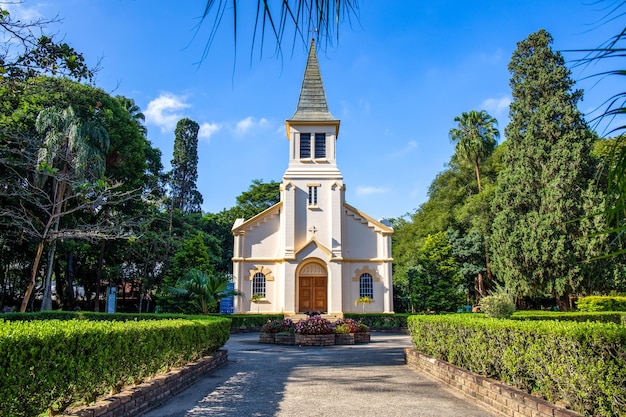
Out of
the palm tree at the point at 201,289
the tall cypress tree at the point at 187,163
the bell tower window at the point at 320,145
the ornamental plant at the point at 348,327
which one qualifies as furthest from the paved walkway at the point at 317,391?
the tall cypress tree at the point at 187,163

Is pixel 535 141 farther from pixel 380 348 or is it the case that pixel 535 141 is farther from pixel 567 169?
pixel 380 348

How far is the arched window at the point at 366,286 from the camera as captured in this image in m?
29.5

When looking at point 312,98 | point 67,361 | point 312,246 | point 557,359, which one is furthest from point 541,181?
point 67,361

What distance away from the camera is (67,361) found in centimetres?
532

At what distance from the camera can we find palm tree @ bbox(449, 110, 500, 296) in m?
37.5

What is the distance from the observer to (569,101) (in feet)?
91.8

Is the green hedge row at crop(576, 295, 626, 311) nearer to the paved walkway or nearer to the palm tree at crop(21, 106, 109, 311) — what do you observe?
the paved walkway

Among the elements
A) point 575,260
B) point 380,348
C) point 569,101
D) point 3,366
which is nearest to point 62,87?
point 3,366

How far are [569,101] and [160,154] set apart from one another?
29720 millimetres

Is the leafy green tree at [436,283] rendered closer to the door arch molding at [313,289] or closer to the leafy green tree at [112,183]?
the door arch molding at [313,289]

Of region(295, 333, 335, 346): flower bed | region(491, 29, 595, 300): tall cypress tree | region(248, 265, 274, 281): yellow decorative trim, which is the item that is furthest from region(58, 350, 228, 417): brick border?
region(491, 29, 595, 300): tall cypress tree

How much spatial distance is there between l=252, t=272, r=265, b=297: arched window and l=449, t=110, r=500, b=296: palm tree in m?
17.9

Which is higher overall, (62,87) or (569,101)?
(569,101)

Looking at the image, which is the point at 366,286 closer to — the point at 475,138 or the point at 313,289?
the point at 313,289
